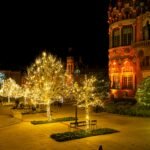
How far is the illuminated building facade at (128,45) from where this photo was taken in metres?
40.6

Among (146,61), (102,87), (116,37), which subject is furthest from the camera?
(116,37)

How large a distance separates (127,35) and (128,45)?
143 centimetres

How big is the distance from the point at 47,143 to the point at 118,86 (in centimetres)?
2521

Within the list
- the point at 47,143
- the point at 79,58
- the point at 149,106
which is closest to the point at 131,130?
the point at 47,143

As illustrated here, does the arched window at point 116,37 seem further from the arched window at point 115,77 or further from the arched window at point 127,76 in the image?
the arched window at point 127,76

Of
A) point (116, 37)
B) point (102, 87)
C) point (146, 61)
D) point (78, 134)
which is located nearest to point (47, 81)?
point (78, 134)

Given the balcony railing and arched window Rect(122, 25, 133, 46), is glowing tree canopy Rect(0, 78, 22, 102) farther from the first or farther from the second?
the balcony railing

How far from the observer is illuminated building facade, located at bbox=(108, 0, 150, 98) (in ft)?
133

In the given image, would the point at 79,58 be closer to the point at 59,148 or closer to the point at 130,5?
the point at 130,5

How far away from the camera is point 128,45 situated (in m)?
43.8

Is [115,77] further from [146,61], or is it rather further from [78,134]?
[78,134]

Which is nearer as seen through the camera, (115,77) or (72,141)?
(72,141)

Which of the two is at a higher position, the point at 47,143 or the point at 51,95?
the point at 51,95

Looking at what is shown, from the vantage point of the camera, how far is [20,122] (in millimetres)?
30531
